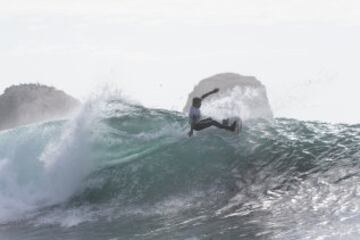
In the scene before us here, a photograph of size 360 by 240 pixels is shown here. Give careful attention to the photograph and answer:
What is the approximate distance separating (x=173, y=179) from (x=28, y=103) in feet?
128

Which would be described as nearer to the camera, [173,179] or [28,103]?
[173,179]

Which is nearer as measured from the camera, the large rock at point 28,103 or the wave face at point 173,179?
the wave face at point 173,179

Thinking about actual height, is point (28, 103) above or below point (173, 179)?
above

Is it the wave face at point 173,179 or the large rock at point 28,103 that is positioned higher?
the large rock at point 28,103

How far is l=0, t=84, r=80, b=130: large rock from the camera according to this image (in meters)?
48.7

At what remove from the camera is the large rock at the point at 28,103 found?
4866cm

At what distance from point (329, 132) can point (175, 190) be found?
5864 mm

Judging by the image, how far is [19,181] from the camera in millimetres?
15656

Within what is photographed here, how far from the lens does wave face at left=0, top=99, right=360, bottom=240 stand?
1104 cm

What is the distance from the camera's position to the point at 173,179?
14.3 meters

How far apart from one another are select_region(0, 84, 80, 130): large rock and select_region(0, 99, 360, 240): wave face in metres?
30.3

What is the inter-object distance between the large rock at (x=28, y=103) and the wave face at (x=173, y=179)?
30253 mm

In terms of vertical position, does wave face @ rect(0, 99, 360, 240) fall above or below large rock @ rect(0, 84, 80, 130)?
below

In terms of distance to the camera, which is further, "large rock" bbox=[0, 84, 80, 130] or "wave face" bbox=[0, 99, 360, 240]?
"large rock" bbox=[0, 84, 80, 130]
